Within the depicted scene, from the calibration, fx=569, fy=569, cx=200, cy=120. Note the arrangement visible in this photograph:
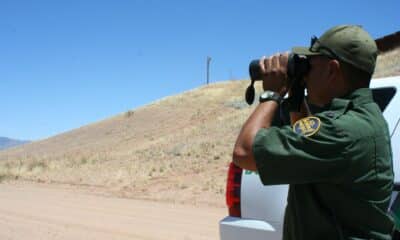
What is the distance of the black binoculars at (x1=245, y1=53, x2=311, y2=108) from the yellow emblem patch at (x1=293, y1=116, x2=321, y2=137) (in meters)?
0.23

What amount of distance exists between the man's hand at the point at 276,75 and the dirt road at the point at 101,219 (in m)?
6.12

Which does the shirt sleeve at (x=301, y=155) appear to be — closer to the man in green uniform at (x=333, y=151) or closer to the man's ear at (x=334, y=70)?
the man in green uniform at (x=333, y=151)

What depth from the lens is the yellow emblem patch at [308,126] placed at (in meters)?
2.01

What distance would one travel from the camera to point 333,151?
78.2 inches

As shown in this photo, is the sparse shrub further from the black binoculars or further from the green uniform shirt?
the green uniform shirt

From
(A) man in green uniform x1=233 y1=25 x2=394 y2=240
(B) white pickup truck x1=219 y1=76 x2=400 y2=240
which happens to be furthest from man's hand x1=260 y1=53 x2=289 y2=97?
(B) white pickup truck x1=219 y1=76 x2=400 y2=240

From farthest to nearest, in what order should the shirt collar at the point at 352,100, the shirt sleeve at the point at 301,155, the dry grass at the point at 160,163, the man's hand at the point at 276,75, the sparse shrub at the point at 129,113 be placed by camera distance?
1. the sparse shrub at the point at 129,113
2. the dry grass at the point at 160,163
3. the man's hand at the point at 276,75
4. the shirt collar at the point at 352,100
5. the shirt sleeve at the point at 301,155

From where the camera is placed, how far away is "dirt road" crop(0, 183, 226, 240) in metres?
8.48

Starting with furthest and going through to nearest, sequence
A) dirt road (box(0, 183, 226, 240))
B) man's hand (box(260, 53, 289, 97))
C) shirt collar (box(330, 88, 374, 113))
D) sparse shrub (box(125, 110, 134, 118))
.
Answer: sparse shrub (box(125, 110, 134, 118))
dirt road (box(0, 183, 226, 240))
man's hand (box(260, 53, 289, 97))
shirt collar (box(330, 88, 374, 113))

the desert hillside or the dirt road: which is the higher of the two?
the desert hillside

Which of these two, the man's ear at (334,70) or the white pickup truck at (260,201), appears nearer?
the man's ear at (334,70)

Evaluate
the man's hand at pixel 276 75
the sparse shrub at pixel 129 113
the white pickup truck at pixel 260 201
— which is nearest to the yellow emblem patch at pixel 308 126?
the man's hand at pixel 276 75

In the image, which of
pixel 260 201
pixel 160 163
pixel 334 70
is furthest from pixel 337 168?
pixel 160 163

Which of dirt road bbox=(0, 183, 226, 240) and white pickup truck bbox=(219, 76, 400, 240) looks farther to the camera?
dirt road bbox=(0, 183, 226, 240)
